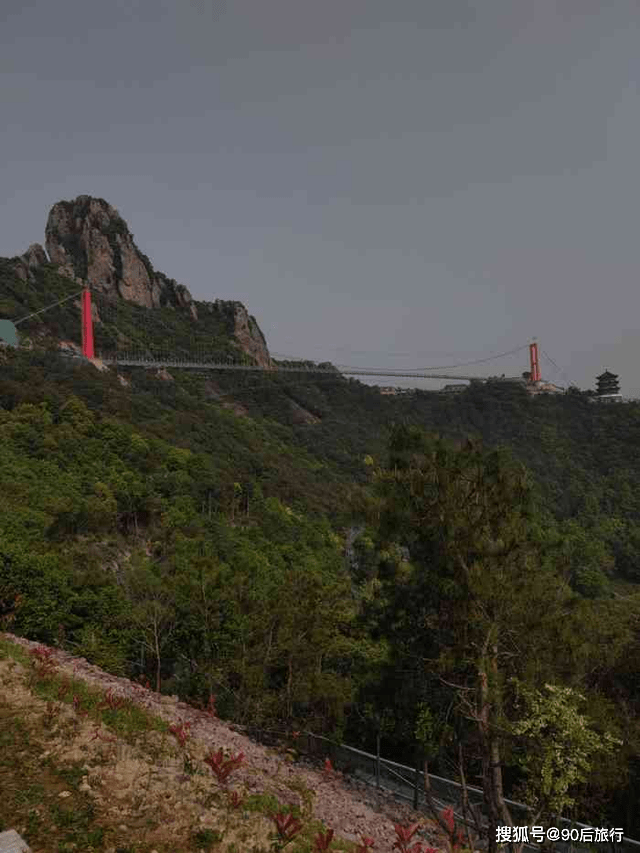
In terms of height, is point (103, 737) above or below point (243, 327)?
below

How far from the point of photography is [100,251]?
58875 mm

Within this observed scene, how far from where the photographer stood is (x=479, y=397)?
68.1 meters

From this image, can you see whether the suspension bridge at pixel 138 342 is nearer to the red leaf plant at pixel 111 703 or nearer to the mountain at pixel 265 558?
the mountain at pixel 265 558

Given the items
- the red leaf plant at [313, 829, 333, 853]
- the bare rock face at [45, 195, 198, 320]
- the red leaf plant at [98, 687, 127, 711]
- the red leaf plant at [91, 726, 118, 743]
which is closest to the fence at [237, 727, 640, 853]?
the red leaf plant at [98, 687, 127, 711]

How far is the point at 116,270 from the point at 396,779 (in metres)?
62.6

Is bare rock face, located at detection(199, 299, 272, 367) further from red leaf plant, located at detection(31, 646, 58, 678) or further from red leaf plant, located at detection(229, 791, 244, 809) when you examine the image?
red leaf plant, located at detection(229, 791, 244, 809)

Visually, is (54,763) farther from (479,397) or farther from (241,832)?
(479,397)

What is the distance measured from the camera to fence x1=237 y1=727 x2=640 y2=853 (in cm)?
660

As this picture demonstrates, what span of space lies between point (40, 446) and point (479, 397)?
59.4 metres

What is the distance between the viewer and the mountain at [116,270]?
58.2 meters

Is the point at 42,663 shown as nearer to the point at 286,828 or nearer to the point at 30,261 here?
the point at 286,828

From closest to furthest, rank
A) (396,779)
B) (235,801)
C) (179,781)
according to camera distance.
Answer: (235,801) < (179,781) < (396,779)

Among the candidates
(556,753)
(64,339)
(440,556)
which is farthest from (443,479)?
(64,339)

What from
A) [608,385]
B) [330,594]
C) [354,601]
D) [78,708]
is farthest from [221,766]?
[608,385]
